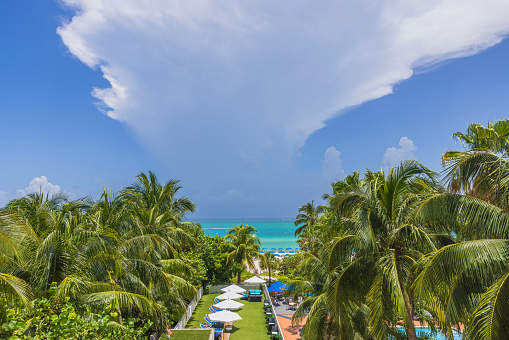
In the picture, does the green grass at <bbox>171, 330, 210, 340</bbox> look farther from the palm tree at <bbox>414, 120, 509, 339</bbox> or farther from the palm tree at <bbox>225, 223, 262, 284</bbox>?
the palm tree at <bbox>225, 223, 262, 284</bbox>

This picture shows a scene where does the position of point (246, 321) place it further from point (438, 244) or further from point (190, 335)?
point (438, 244)

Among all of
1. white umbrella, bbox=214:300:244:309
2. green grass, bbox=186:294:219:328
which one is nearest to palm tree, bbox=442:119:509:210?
white umbrella, bbox=214:300:244:309

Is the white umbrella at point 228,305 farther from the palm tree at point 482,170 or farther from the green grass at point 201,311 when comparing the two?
the palm tree at point 482,170

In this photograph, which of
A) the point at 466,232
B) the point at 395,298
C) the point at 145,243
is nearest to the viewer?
the point at 466,232

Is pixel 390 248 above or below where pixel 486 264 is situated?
above

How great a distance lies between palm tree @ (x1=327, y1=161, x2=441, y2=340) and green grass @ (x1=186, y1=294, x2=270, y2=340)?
11480 millimetres

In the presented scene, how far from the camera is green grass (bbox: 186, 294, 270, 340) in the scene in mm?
17645

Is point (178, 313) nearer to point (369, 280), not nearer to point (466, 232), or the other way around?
point (369, 280)

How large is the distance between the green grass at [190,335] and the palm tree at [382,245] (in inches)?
349

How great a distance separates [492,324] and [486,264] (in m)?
1.16

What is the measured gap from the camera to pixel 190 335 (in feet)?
47.4

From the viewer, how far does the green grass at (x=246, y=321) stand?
57.9ft

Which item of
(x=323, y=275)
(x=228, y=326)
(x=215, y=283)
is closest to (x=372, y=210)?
(x=323, y=275)

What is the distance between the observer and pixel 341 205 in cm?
845
